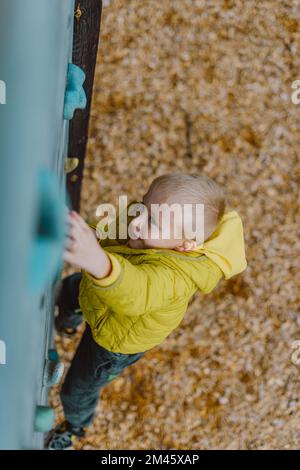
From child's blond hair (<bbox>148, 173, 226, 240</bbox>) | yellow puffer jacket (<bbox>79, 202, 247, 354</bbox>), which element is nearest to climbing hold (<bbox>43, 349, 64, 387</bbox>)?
yellow puffer jacket (<bbox>79, 202, 247, 354</bbox>)

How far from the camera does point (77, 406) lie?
2041 millimetres

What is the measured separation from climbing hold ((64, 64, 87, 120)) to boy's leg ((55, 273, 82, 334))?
30.4 inches

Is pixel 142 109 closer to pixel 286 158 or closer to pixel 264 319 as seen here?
pixel 286 158

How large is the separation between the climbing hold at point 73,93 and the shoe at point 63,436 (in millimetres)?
1197

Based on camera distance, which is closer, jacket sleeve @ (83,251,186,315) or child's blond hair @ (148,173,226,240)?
jacket sleeve @ (83,251,186,315)

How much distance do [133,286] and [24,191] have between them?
46 cm

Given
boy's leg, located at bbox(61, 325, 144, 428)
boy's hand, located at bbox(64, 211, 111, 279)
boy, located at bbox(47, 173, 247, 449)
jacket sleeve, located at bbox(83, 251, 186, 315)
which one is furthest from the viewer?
boy's leg, located at bbox(61, 325, 144, 428)

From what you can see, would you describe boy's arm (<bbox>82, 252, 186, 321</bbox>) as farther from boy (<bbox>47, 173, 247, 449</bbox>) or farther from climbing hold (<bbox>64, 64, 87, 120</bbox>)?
climbing hold (<bbox>64, 64, 87, 120</bbox>)

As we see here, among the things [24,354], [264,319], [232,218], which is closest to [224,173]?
[264,319]

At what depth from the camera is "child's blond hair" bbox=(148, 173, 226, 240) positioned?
1388 millimetres

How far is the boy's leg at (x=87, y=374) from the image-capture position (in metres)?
1.71

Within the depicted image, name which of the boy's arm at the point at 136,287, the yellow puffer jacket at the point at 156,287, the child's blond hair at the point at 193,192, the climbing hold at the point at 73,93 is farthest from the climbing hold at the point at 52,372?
the climbing hold at the point at 73,93

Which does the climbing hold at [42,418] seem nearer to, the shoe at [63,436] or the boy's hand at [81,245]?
the boy's hand at [81,245]

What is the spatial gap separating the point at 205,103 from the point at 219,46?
31 centimetres
